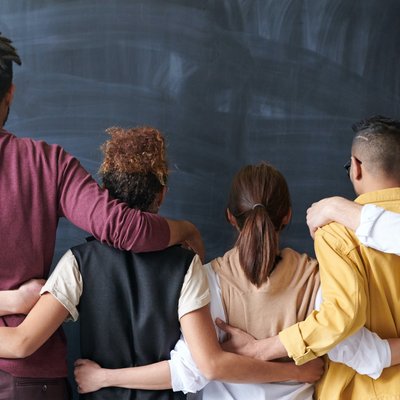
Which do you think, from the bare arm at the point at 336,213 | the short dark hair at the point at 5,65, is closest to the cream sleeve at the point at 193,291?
the bare arm at the point at 336,213

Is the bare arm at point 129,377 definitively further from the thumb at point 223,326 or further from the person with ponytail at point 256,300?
the thumb at point 223,326

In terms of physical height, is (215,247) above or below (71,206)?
below

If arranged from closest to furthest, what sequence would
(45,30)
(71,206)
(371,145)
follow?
(71,206)
(371,145)
(45,30)

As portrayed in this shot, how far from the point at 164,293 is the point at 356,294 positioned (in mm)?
465

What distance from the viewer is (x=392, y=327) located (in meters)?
1.54

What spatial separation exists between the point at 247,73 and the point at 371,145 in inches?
26.3

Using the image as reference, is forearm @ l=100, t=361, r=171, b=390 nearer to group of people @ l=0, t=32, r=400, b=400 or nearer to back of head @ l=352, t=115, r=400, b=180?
group of people @ l=0, t=32, r=400, b=400

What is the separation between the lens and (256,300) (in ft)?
5.13

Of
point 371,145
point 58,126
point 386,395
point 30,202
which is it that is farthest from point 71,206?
point 386,395

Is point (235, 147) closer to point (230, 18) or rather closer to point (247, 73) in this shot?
point (247, 73)

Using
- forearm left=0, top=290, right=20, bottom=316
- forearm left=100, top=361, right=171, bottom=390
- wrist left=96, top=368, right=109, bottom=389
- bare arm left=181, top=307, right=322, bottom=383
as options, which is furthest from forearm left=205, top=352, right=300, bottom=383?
forearm left=0, top=290, right=20, bottom=316

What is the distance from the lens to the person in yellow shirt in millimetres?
1438

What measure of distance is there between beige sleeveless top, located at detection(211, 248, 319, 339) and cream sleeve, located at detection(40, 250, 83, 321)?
0.38 m

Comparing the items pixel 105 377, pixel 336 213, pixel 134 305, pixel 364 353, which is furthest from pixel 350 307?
pixel 105 377
